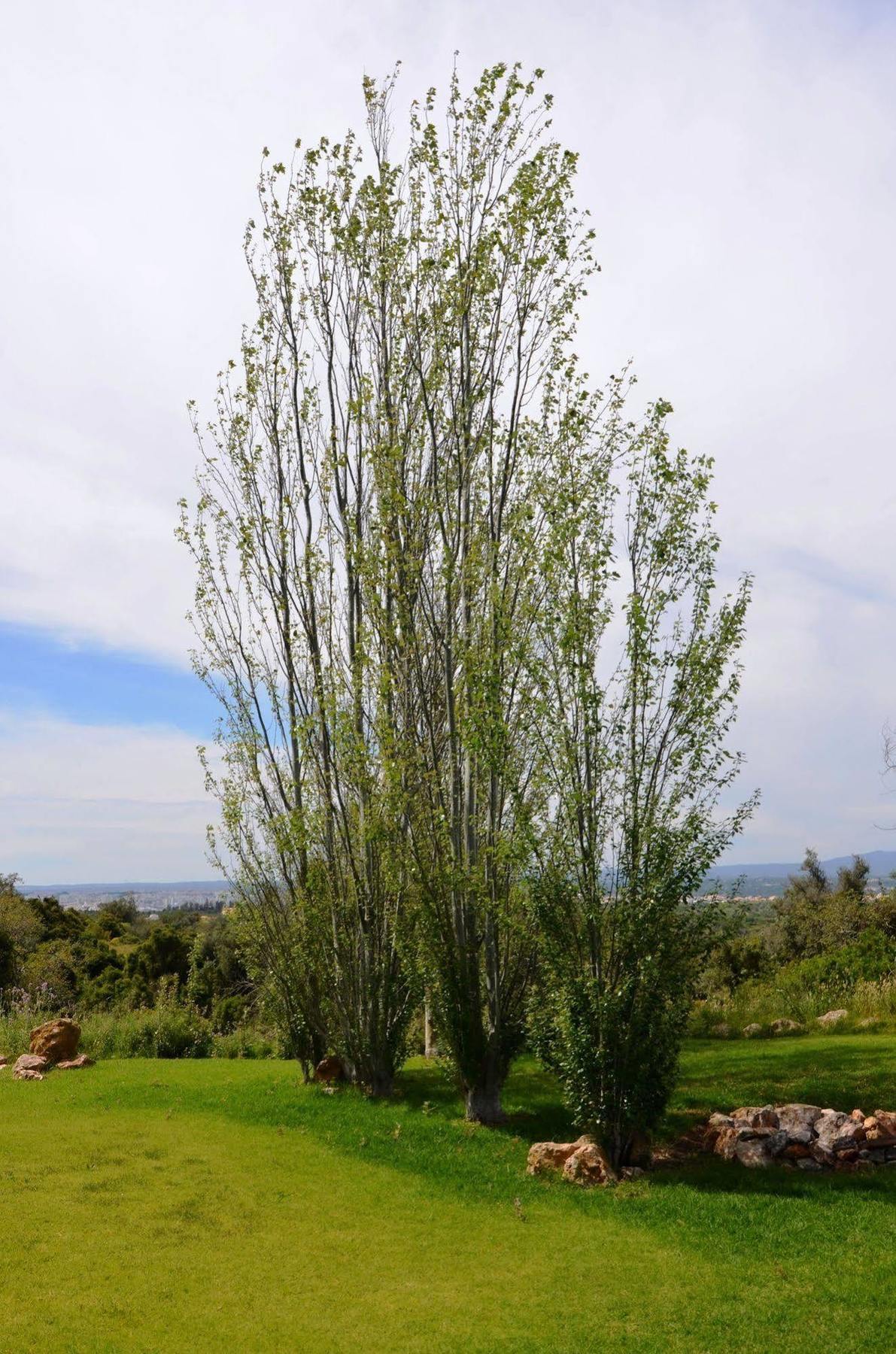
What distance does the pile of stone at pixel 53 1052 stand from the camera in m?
13.8

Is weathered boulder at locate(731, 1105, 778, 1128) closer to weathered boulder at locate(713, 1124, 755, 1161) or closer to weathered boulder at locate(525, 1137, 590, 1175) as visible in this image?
weathered boulder at locate(713, 1124, 755, 1161)

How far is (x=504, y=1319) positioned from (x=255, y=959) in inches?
366

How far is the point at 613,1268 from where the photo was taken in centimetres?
675

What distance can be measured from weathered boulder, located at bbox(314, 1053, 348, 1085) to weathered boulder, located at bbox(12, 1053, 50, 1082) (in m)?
3.87

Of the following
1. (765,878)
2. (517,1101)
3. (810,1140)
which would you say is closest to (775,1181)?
(810,1140)

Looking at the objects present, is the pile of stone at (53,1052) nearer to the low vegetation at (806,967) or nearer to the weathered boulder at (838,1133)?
the low vegetation at (806,967)

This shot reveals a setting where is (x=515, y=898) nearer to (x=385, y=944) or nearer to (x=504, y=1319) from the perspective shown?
(x=385, y=944)

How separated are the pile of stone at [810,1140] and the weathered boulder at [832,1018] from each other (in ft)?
20.5

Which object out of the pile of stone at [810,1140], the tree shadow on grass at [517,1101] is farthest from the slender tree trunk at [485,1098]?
the pile of stone at [810,1140]

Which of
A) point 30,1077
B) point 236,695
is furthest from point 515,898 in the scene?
point 30,1077

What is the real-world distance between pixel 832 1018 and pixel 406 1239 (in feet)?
33.1

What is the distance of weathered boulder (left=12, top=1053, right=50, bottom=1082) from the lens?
13305 millimetres

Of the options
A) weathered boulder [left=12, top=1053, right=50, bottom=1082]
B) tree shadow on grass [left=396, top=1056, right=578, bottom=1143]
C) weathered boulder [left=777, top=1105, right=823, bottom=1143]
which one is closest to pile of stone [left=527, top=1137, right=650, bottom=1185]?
tree shadow on grass [left=396, top=1056, right=578, bottom=1143]

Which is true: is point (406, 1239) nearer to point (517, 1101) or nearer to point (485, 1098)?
point (485, 1098)
